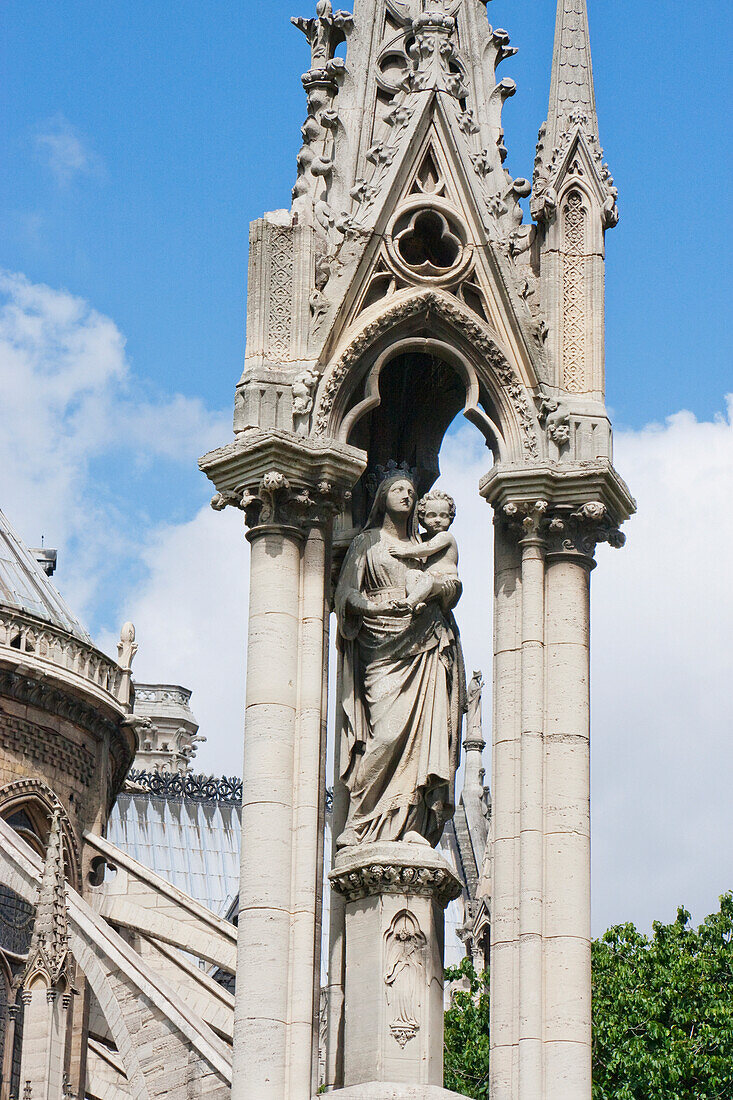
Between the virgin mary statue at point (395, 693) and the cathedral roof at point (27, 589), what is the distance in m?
28.0

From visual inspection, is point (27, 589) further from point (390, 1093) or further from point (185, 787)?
point (390, 1093)

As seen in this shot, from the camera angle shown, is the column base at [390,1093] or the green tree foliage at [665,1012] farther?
the green tree foliage at [665,1012]

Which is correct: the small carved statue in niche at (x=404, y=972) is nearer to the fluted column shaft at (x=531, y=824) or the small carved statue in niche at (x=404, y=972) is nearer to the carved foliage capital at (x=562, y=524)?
the fluted column shaft at (x=531, y=824)

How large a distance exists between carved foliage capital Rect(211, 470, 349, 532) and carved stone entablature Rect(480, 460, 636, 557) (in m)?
0.99

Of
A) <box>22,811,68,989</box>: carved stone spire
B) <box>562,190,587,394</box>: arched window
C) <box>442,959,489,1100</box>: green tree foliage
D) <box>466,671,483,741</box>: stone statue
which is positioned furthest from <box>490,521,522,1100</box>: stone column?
<box>442,959,489,1100</box>: green tree foliage

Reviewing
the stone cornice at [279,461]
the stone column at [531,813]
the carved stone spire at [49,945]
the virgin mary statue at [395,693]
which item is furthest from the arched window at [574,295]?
the carved stone spire at [49,945]

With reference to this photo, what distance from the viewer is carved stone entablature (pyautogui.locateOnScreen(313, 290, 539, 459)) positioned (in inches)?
577

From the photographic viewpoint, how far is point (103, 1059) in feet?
129

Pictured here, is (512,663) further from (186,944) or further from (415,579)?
(186,944)

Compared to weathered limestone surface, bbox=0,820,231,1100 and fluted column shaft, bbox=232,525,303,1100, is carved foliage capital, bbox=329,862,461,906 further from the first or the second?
weathered limestone surface, bbox=0,820,231,1100

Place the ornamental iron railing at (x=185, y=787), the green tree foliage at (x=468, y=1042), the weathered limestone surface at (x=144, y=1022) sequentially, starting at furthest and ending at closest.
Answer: the ornamental iron railing at (x=185, y=787), the green tree foliage at (x=468, y=1042), the weathered limestone surface at (x=144, y=1022)

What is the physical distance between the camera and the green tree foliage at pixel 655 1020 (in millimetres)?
36750

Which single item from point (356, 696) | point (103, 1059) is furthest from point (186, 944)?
point (356, 696)

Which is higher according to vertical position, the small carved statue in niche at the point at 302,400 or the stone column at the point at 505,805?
the small carved statue in niche at the point at 302,400
